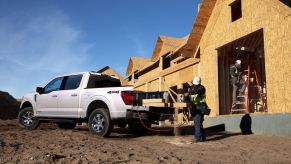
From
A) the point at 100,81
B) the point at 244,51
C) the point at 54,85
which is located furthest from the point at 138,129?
the point at 244,51

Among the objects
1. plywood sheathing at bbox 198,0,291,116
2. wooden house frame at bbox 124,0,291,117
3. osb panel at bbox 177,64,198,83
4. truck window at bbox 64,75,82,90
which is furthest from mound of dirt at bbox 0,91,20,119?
plywood sheathing at bbox 198,0,291,116

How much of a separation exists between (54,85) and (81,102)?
182cm

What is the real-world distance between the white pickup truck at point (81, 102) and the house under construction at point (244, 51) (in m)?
4.87

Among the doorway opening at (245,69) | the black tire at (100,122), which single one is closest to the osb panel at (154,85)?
the doorway opening at (245,69)

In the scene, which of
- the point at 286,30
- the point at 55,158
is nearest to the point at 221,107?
the point at 286,30

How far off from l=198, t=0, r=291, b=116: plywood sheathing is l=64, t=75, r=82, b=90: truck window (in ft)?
20.1

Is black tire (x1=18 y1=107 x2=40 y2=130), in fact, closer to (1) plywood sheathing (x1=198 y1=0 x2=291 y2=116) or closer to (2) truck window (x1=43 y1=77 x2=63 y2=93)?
(2) truck window (x1=43 y1=77 x2=63 y2=93)

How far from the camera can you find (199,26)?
600 inches

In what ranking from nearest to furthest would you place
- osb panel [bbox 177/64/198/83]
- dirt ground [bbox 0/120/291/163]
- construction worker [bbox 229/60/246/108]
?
dirt ground [bbox 0/120/291/163], construction worker [bbox 229/60/246/108], osb panel [bbox 177/64/198/83]

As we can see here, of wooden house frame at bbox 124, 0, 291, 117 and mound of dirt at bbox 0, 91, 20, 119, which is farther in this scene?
mound of dirt at bbox 0, 91, 20, 119

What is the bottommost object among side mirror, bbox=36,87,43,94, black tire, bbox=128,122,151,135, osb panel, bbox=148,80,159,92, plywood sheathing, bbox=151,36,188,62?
black tire, bbox=128,122,151,135

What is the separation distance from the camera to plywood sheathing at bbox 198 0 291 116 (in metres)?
10.7

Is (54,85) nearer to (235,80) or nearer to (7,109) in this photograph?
(235,80)

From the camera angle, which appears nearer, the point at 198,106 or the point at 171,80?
the point at 198,106
